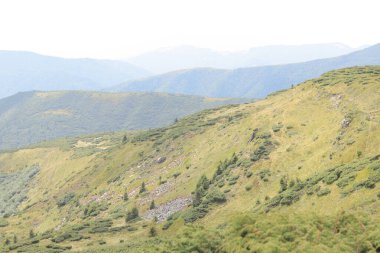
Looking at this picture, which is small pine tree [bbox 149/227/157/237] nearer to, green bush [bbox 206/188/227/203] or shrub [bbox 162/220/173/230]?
shrub [bbox 162/220/173/230]

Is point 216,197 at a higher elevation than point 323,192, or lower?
lower

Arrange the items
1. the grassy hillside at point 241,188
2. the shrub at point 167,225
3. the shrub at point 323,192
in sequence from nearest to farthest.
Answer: the grassy hillside at point 241,188 < the shrub at point 323,192 < the shrub at point 167,225

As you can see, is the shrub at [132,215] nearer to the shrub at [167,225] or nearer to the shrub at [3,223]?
the shrub at [167,225]

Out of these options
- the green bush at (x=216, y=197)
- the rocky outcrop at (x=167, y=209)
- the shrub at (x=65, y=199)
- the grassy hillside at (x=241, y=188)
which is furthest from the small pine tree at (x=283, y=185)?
the shrub at (x=65, y=199)

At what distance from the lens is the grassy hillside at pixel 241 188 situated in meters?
36.4

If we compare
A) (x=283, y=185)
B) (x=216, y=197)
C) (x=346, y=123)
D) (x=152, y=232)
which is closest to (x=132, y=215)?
(x=152, y=232)

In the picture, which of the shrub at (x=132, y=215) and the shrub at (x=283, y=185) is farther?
the shrub at (x=132, y=215)

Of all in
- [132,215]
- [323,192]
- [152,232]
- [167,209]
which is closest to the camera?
[323,192]

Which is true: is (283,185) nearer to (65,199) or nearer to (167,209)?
(167,209)

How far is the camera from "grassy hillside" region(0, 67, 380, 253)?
36438 mm

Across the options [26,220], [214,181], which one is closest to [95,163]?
[26,220]

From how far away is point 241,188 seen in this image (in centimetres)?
7088

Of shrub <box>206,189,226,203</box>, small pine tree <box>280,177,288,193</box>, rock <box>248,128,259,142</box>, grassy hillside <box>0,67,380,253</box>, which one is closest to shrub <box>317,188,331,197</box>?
grassy hillside <box>0,67,380,253</box>

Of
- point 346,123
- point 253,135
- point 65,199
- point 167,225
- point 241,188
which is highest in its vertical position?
point 346,123
